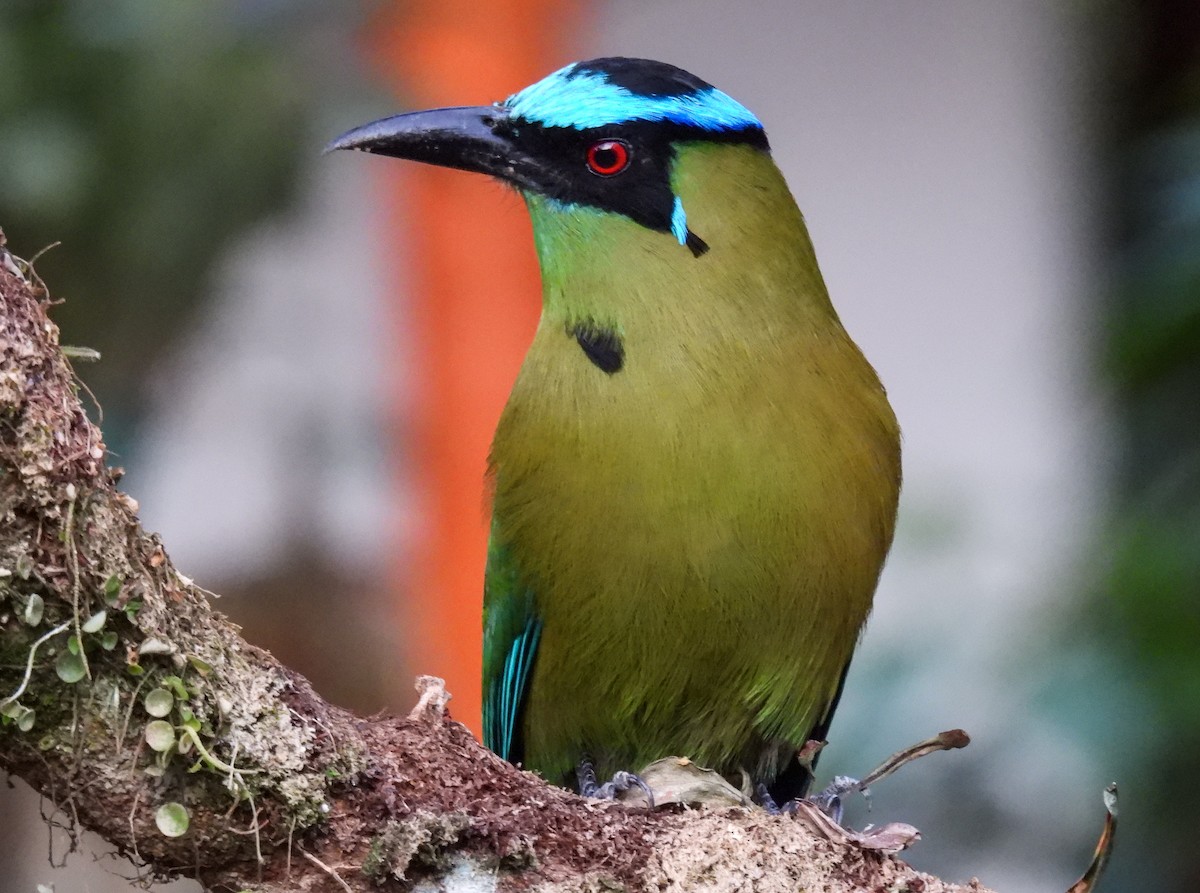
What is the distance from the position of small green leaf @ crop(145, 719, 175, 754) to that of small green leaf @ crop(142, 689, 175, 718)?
0.01 metres

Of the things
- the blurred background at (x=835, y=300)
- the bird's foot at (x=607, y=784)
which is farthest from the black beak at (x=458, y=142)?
the blurred background at (x=835, y=300)

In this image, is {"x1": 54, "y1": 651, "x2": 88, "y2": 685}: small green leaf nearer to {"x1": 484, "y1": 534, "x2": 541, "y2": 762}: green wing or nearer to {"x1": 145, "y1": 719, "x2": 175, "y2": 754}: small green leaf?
{"x1": 145, "y1": 719, "x2": 175, "y2": 754}: small green leaf

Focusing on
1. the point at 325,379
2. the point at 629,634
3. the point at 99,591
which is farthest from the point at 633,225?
the point at 325,379

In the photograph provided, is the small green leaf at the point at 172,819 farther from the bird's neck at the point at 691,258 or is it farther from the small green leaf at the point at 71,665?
the bird's neck at the point at 691,258

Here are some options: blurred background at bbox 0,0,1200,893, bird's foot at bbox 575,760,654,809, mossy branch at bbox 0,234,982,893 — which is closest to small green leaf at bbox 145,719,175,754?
mossy branch at bbox 0,234,982,893

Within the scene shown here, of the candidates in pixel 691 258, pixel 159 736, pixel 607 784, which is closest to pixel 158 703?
pixel 159 736

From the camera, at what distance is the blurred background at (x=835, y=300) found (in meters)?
3.34

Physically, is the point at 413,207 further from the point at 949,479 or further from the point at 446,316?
the point at 949,479

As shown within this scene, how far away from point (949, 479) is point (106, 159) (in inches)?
94.0

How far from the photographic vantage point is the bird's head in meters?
2.33

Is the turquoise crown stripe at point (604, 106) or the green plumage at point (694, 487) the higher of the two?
the turquoise crown stripe at point (604, 106)

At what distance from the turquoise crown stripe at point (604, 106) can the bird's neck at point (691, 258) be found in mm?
49

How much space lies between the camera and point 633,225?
2.35 metres

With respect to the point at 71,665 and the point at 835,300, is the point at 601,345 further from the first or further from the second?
the point at 835,300
